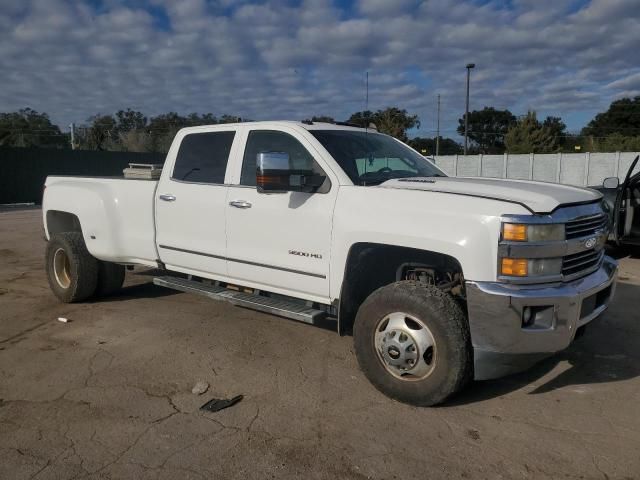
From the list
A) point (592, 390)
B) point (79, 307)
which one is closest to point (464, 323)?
point (592, 390)

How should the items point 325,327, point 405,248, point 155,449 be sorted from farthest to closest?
point 325,327
point 405,248
point 155,449

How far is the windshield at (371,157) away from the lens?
175 inches

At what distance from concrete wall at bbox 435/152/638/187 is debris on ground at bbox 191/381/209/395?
804 inches

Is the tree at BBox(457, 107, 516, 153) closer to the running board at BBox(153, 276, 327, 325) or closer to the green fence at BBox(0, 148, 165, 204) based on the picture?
the green fence at BBox(0, 148, 165, 204)

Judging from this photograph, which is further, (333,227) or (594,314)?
(333,227)

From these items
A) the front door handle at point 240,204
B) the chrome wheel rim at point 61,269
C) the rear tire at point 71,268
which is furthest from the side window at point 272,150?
the chrome wheel rim at point 61,269

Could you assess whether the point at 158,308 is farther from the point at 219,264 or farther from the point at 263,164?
the point at 263,164

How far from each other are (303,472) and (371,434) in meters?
0.57

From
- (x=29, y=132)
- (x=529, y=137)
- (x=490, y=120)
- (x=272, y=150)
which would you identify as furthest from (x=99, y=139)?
(x=490, y=120)

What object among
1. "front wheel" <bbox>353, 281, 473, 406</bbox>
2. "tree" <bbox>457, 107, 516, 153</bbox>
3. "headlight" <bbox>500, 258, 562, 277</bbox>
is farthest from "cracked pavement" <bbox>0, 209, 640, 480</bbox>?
"tree" <bbox>457, 107, 516, 153</bbox>

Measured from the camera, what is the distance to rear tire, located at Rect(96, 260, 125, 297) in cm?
649

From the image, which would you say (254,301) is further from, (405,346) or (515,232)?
(515,232)

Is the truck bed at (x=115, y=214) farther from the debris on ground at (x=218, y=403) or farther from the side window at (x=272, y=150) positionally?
the debris on ground at (x=218, y=403)

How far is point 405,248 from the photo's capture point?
3922 mm
